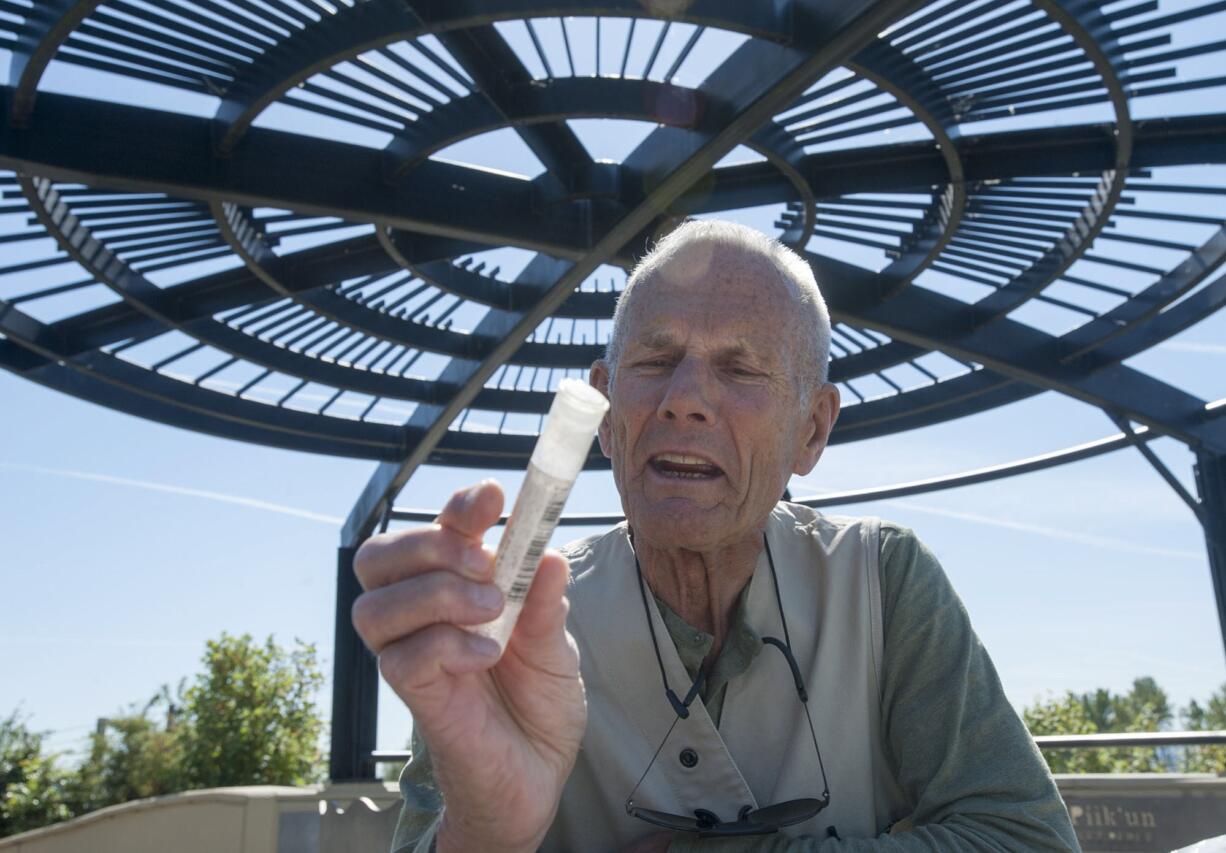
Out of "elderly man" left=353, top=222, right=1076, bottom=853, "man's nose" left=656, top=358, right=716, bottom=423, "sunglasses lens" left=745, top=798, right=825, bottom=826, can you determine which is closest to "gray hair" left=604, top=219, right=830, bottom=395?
"elderly man" left=353, top=222, right=1076, bottom=853

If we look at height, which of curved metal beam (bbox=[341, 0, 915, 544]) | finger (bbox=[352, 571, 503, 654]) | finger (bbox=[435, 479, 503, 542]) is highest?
curved metal beam (bbox=[341, 0, 915, 544])

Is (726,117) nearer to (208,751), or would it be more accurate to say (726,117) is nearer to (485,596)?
(485,596)

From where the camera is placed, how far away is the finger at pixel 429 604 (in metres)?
1.42

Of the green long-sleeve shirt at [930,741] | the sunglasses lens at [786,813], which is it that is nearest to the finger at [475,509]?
the green long-sleeve shirt at [930,741]

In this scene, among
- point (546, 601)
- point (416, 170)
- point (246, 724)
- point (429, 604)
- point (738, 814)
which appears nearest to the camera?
point (429, 604)

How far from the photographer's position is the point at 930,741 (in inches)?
91.0

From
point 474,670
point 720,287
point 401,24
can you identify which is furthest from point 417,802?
point 401,24

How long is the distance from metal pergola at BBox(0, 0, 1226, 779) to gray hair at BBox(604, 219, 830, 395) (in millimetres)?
3445

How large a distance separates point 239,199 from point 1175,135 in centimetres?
637

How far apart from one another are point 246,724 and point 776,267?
18.6 metres

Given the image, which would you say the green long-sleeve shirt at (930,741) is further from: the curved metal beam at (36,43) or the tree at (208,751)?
the tree at (208,751)

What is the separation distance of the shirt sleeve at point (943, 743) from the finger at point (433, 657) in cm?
83

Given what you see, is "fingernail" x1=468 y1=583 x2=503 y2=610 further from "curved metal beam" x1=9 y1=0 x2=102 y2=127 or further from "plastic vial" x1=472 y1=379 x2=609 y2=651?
"curved metal beam" x1=9 y1=0 x2=102 y2=127

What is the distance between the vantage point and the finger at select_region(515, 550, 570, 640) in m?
1.55
